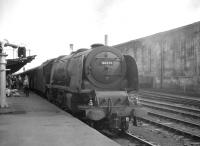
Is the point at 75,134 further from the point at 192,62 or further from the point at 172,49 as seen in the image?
the point at 172,49

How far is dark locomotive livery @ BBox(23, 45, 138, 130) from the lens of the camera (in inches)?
359

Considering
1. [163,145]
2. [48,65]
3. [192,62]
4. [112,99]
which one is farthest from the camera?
[192,62]

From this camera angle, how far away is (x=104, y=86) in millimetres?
10180

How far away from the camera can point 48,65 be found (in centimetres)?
1694

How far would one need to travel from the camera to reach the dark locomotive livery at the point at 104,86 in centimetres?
912

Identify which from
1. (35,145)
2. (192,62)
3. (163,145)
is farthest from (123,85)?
(192,62)

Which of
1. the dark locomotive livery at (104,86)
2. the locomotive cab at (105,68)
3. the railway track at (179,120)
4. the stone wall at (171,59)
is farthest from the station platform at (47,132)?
the stone wall at (171,59)

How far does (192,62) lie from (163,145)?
16721 mm

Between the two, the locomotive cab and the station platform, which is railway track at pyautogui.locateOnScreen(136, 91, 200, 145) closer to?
the locomotive cab

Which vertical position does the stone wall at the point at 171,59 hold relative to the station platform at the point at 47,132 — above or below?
above

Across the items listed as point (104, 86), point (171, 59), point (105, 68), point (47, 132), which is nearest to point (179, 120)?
point (104, 86)

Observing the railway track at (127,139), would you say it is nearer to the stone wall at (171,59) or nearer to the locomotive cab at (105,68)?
the locomotive cab at (105,68)

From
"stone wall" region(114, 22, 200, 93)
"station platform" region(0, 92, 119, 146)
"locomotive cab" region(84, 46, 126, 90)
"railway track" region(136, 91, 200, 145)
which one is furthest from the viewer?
"stone wall" region(114, 22, 200, 93)

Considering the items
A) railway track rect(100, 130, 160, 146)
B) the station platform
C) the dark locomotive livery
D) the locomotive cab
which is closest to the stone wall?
the dark locomotive livery
